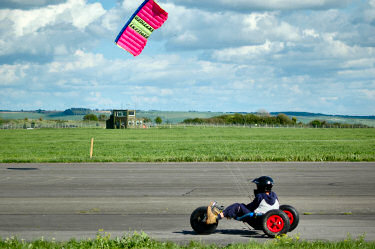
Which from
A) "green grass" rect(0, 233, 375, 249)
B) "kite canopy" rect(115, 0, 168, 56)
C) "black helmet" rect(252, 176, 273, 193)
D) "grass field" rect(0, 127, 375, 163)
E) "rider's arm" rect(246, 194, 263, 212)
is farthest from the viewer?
"grass field" rect(0, 127, 375, 163)

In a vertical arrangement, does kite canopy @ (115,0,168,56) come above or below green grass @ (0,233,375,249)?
above

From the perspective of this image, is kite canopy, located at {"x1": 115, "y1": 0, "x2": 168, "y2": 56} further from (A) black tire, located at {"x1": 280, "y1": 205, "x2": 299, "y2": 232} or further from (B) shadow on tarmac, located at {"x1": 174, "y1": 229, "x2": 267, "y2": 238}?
(A) black tire, located at {"x1": 280, "y1": 205, "x2": 299, "y2": 232}

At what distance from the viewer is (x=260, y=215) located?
35.2 ft

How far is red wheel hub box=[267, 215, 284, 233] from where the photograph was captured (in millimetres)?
10508

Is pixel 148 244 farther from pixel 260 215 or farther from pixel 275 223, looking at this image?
pixel 275 223

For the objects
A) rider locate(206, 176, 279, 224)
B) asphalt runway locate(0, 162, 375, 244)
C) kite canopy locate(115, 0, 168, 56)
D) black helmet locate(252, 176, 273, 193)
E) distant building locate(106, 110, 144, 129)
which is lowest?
asphalt runway locate(0, 162, 375, 244)

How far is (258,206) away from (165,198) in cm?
591

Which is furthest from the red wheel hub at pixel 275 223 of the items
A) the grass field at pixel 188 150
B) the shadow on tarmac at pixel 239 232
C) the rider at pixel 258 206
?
the grass field at pixel 188 150

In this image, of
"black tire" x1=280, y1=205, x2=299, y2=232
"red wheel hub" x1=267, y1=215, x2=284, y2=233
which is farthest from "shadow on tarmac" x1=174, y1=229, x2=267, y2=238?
"black tire" x1=280, y1=205, x2=299, y2=232

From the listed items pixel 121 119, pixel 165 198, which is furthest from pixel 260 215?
pixel 121 119

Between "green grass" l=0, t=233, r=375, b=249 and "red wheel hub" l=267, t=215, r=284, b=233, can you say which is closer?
"green grass" l=0, t=233, r=375, b=249

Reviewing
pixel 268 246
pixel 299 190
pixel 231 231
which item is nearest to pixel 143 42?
pixel 299 190

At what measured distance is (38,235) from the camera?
36.1ft

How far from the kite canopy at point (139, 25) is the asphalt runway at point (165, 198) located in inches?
232
